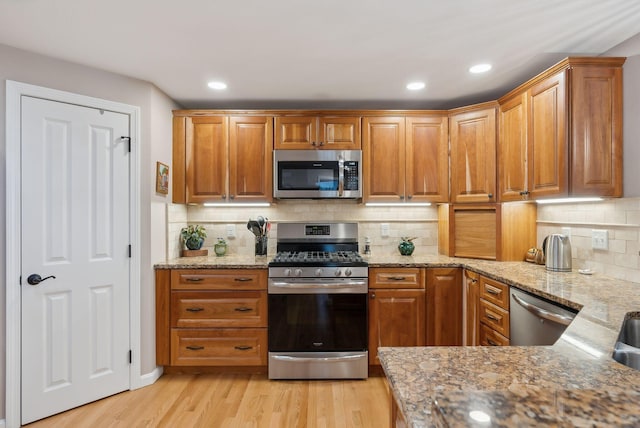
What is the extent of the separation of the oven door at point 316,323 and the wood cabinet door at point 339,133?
1.31 meters

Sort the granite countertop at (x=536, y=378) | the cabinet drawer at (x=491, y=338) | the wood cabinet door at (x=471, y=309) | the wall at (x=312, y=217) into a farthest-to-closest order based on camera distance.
A: the wall at (x=312, y=217), the wood cabinet door at (x=471, y=309), the cabinet drawer at (x=491, y=338), the granite countertop at (x=536, y=378)

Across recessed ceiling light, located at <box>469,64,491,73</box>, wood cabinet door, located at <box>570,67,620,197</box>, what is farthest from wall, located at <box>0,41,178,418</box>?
wood cabinet door, located at <box>570,67,620,197</box>

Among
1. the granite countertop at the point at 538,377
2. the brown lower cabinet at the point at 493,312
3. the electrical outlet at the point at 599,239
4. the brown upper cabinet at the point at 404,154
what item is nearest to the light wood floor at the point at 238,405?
the brown lower cabinet at the point at 493,312

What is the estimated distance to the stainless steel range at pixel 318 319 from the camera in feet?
8.57

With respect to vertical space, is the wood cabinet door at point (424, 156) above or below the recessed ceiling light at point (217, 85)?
below

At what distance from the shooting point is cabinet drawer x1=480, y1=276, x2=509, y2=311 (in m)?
2.16

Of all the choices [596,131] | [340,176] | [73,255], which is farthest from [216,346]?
[596,131]

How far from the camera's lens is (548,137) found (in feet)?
7.10

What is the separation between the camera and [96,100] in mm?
2332

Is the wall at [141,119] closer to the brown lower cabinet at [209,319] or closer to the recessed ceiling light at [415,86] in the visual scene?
the brown lower cabinet at [209,319]

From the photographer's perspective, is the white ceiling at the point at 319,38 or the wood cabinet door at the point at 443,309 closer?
the white ceiling at the point at 319,38

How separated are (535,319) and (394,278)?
102 cm

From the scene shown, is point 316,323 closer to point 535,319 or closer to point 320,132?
point 535,319

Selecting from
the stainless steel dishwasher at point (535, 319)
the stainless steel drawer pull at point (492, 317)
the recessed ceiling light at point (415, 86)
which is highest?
the recessed ceiling light at point (415, 86)
